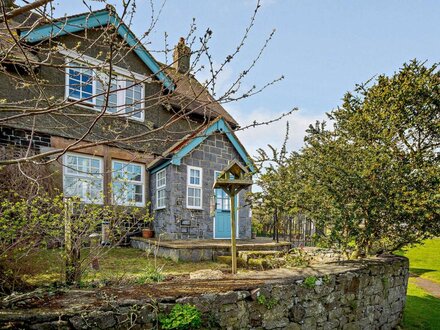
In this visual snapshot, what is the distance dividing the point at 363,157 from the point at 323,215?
1433 mm

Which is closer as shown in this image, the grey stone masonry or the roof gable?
the grey stone masonry

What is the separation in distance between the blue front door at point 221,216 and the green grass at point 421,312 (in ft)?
20.9

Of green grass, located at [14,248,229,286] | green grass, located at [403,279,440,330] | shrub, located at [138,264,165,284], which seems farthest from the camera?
green grass, located at [403,279,440,330]

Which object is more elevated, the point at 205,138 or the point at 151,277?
the point at 205,138

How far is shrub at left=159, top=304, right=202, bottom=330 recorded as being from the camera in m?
3.14

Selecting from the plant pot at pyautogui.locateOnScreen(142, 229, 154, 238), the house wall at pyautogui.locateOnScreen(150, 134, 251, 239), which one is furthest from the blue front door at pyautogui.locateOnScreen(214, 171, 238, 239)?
the plant pot at pyautogui.locateOnScreen(142, 229, 154, 238)

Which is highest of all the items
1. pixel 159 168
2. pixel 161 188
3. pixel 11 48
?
pixel 11 48

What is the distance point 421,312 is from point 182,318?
7419mm

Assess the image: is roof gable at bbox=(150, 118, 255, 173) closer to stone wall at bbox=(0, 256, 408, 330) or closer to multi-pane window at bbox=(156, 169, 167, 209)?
multi-pane window at bbox=(156, 169, 167, 209)

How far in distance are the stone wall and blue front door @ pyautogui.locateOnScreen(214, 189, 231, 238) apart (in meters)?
6.34

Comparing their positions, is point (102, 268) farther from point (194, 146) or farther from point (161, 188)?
point (194, 146)

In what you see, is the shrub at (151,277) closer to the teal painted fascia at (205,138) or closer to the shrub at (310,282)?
the shrub at (310,282)

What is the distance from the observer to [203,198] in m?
11.2

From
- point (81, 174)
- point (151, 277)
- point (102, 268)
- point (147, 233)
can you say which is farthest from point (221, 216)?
point (151, 277)
